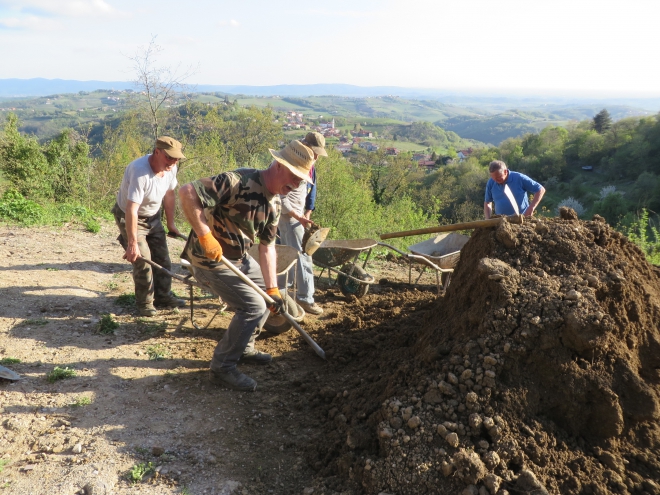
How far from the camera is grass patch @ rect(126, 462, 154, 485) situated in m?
Answer: 2.76

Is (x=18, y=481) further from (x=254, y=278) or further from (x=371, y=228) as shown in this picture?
(x=371, y=228)

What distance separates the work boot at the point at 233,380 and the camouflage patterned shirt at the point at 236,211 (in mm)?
978

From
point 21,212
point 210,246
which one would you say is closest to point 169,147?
point 210,246

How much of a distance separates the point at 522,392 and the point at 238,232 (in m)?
2.32

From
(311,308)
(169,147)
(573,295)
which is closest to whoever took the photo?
(573,295)

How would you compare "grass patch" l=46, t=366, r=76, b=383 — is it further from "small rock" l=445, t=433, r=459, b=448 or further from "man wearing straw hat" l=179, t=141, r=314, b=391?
"small rock" l=445, t=433, r=459, b=448

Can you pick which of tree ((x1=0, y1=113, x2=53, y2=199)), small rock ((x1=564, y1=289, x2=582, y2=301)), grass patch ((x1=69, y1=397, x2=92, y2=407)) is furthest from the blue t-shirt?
tree ((x1=0, y1=113, x2=53, y2=199))

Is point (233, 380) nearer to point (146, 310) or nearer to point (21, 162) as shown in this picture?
point (146, 310)

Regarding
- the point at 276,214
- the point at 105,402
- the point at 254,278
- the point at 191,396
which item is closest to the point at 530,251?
the point at 276,214

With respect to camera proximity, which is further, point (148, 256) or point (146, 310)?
point (146, 310)

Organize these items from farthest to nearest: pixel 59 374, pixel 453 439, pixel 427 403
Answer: pixel 59 374
pixel 427 403
pixel 453 439

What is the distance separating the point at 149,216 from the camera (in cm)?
488

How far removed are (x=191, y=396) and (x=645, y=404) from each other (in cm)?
332

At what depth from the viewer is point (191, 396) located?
144 inches
